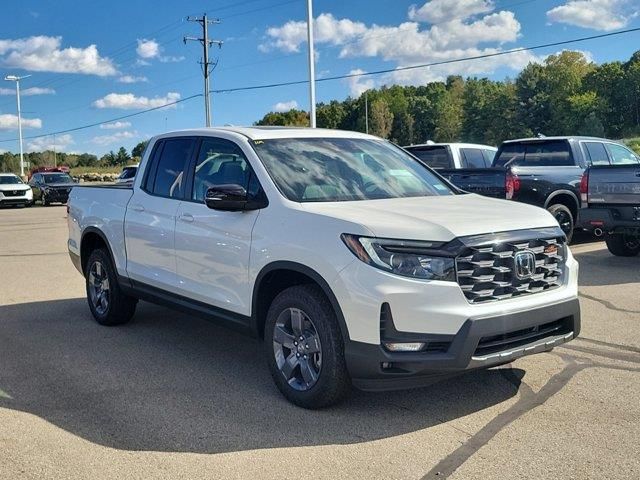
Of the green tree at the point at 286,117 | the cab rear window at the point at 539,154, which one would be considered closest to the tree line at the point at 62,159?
the green tree at the point at 286,117

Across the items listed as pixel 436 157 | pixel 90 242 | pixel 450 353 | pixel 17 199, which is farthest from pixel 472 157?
pixel 17 199

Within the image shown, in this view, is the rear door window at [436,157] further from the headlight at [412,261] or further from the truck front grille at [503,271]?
the headlight at [412,261]

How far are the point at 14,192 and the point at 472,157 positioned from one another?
24177 mm

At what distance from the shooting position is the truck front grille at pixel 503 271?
386cm

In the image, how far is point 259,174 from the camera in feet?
15.5

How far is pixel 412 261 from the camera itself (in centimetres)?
382

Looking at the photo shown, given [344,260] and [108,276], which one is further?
[108,276]

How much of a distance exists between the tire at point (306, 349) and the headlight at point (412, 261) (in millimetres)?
505

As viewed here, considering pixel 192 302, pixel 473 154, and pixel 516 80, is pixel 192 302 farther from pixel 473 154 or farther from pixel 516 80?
pixel 516 80

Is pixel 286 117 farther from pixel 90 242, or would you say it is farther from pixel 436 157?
pixel 90 242

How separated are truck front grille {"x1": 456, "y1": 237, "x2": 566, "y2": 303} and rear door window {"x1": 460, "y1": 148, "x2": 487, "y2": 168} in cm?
934

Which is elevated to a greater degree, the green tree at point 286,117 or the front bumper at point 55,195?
the green tree at point 286,117

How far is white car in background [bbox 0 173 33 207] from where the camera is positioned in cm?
3016

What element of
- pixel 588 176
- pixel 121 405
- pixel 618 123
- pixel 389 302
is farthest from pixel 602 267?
pixel 618 123
